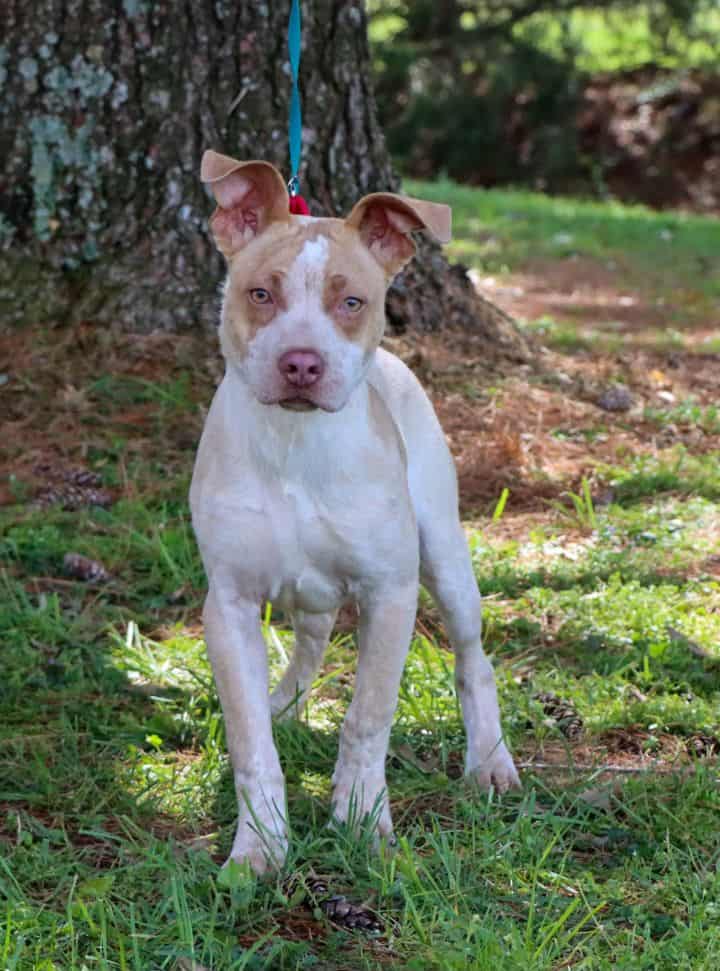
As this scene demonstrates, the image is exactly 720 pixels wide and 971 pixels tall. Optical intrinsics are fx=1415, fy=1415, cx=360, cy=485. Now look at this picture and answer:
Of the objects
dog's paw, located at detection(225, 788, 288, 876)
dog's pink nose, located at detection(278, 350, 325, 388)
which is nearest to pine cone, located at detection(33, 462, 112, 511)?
dog's paw, located at detection(225, 788, 288, 876)

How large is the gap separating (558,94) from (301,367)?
43.4 ft

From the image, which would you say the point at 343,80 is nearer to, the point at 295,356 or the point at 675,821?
the point at 295,356

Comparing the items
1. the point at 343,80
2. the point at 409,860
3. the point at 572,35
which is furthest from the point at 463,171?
the point at 409,860

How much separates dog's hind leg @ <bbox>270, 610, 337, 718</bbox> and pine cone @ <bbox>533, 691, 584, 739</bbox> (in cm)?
65

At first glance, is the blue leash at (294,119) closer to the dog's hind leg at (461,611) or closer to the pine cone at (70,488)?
the dog's hind leg at (461,611)

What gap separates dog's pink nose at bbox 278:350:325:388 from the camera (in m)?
3.09

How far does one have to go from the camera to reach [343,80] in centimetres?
616

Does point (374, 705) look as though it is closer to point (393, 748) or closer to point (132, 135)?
point (393, 748)

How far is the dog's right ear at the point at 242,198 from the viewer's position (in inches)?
133

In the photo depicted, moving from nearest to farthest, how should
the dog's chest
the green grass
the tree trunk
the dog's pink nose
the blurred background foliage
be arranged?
the dog's pink nose < the dog's chest < the tree trunk < the green grass < the blurred background foliage

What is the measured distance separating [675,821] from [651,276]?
6.68 meters

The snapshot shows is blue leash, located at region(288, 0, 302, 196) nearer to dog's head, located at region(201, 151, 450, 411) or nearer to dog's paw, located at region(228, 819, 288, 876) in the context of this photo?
dog's head, located at region(201, 151, 450, 411)

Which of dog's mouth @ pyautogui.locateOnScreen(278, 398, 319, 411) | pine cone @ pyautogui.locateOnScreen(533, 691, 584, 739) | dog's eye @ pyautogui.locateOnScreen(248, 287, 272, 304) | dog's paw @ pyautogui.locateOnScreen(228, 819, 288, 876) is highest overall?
dog's eye @ pyautogui.locateOnScreen(248, 287, 272, 304)

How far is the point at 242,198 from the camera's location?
3434 mm
